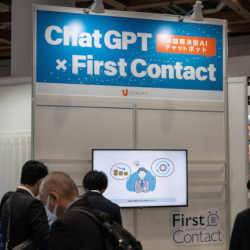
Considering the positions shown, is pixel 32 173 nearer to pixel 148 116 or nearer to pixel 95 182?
pixel 95 182

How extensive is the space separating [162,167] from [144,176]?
21cm

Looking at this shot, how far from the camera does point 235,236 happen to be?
354 centimetres

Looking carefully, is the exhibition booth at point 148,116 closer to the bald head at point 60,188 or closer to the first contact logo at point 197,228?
the first contact logo at point 197,228

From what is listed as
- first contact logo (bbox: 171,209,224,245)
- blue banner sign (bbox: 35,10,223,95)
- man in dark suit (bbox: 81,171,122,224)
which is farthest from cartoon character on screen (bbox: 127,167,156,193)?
man in dark suit (bbox: 81,171,122,224)

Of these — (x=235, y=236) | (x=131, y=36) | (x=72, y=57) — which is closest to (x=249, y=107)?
(x=131, y=36)

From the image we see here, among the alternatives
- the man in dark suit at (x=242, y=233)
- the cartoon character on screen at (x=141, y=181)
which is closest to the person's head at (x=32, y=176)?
the man in dark suit at (x=242, y=233)

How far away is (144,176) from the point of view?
17.6ft

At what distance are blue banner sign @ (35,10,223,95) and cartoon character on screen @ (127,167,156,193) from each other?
91 cm

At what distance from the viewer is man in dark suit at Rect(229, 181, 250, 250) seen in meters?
3.47

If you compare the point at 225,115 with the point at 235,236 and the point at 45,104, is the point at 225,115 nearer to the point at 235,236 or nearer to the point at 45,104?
the point at 45,104

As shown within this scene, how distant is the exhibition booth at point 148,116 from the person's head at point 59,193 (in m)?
2.54

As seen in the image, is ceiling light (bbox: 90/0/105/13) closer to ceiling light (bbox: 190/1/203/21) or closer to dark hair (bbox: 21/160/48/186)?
ceiling light (bbox: 190/1/203/21)

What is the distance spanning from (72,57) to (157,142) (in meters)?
1.24

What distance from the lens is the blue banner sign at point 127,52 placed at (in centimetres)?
525
